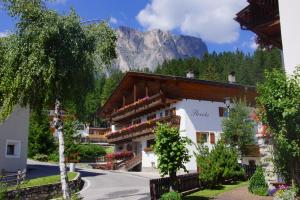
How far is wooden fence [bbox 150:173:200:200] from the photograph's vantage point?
19828 mm

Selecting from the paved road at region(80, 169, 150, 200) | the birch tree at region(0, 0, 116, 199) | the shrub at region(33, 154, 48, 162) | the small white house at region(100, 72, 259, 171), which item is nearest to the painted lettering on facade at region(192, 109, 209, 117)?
the small white house at region(100, 72, 259, 171)

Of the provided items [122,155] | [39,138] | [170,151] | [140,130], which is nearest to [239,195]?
[170,151]

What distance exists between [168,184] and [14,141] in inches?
562

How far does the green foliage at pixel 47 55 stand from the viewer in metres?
16.8

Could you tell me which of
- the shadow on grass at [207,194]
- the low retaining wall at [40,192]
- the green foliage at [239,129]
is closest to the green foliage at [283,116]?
the shadow on grass at [207,194]

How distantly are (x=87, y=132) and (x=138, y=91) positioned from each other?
146 feet

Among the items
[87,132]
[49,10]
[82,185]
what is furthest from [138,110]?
[87,132]

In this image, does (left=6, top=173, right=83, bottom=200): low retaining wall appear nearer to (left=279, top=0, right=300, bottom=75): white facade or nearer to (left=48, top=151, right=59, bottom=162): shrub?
(left=279, top=0, right=300, bottom=75): white facade

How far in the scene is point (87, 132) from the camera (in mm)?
88625

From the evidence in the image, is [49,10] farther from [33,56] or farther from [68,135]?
[68,135]

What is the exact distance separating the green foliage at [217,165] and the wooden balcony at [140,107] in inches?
631

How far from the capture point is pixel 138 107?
45.0 metres

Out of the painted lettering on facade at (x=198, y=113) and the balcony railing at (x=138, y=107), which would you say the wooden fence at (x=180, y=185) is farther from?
the balcony railing at (x=138, y=107)

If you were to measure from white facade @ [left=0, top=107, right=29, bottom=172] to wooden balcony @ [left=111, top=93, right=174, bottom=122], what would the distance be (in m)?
13.3
